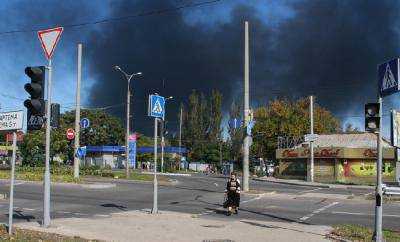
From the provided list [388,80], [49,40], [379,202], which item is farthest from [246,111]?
[379,202]

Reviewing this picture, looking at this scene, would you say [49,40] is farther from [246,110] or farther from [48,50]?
[246,110]

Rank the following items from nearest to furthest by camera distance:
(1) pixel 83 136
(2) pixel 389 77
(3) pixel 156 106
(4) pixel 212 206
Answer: (2) pixel 389 77 < (3) pixel 156 106 < (4) pixel 212 206 < (1) pixel 83 136

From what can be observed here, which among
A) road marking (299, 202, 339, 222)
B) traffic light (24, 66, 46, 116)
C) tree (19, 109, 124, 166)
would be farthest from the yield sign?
tree (19, 109, 124, 166)

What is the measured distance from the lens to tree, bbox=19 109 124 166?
81.2m

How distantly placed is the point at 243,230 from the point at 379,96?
15.6ft

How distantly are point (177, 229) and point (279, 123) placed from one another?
7383 centimetres

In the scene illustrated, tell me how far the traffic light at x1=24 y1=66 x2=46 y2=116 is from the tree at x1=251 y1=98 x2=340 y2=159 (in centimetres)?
7224

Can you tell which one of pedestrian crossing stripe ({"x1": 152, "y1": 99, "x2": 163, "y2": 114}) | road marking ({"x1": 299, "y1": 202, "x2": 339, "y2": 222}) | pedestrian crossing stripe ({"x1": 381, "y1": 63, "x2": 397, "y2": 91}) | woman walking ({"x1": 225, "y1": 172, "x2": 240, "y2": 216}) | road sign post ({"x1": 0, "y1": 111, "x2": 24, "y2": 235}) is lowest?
road marking ({"x1": 299, "y1": 202, "x2": 339, "y2": 222})

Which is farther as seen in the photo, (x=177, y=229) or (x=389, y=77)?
(x=177, y=229)

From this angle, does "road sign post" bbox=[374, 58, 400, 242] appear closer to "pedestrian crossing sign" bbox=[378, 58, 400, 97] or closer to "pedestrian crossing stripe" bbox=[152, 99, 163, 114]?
"pedestrian crossing sign" bbox=[378, 58, 400, 97]

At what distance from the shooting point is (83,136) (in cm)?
11200

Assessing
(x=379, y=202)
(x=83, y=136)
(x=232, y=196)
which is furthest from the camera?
(x=83, y=136)

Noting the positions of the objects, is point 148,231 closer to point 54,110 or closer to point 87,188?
point 54,110

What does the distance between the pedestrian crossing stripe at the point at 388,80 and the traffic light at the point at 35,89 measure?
25.4 ft
